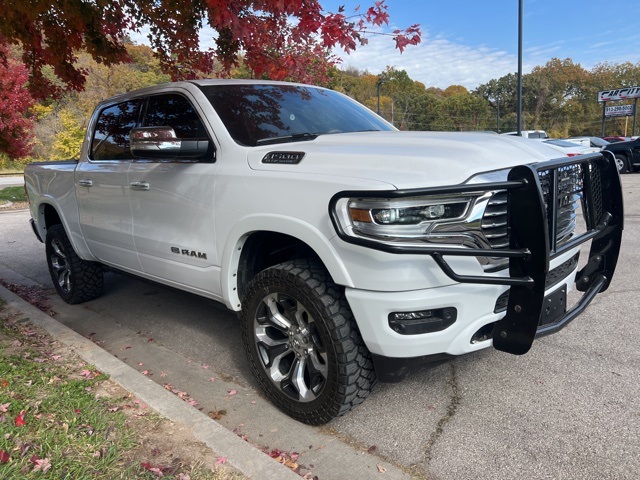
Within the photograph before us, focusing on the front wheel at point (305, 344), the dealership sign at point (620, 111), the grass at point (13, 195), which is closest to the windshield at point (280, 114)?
the front wheel at point (305, 344)

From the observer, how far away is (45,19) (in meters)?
4.29

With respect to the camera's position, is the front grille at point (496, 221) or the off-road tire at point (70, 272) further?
the off-road tire at point (70, 272)

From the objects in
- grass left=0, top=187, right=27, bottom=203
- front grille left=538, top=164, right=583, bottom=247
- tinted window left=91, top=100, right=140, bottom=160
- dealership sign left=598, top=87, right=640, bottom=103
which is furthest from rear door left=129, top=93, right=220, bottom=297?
dealership sign left=598, top=87, right=640, bottom=103

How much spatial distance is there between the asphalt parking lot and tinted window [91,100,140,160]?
5.11ft

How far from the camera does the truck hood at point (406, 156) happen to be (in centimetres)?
226

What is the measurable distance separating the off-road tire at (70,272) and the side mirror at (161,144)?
8.00ft

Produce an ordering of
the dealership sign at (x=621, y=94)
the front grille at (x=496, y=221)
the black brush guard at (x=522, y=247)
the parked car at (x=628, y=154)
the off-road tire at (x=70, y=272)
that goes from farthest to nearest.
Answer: the dealership sign at (x=621, y=94), the parked car at (x=628, y=154), the off-road tire at (x=70, y=272), the front grille at (x=496, y=221), the black brush guard at (x=522, y=247)

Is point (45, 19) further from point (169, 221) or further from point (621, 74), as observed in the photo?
point (621, 74)

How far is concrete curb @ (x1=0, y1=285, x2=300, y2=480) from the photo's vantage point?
2.30m

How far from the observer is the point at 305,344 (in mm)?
2732

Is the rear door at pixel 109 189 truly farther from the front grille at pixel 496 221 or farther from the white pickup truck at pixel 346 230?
the front grille at pixel 496 221

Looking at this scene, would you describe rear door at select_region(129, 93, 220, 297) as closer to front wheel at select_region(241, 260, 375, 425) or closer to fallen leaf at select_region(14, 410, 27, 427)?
front wheel at select_region(241, 260, 375, 425)

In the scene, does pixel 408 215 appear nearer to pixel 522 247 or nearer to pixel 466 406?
pixel 522 247

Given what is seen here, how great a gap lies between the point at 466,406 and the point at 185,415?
160 centimetres
